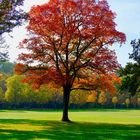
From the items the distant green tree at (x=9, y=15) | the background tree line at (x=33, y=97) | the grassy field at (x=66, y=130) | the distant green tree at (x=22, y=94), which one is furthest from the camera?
the background tree line at (x=33, y=97)

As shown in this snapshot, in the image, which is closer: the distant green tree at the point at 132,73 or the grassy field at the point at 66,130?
the grassy field at the point at 66,130

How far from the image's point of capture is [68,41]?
148 ft

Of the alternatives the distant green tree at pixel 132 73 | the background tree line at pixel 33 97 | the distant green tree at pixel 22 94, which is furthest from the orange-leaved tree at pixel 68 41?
the distant green tree at pixel 22 94

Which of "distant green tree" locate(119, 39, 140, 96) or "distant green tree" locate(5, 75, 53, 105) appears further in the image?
"distant green tree" locate(5, 75, 53, 105)

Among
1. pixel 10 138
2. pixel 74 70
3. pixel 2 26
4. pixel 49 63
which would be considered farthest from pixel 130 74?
pixel 10 138

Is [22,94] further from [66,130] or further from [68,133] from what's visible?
[68,133]

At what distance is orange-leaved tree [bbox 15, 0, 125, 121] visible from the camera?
45250mm

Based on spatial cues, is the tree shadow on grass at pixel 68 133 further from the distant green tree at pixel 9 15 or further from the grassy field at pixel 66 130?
the distant green tree at pixel 9 15

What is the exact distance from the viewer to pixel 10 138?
2323 cm

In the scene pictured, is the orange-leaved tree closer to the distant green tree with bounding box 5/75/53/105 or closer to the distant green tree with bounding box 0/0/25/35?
the distant green tree with bounding box 0/0/25/35

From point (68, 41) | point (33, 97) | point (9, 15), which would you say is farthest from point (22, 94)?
point (9, 15)

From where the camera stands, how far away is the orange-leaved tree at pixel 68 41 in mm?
45250

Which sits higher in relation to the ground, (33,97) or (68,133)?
(33,97)

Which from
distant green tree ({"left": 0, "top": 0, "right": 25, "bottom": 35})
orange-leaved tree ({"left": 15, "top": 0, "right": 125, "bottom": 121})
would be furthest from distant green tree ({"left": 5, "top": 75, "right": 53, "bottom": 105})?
distant green tree ({"left": 0, "top": 0, "right": 25, "bottom": 35})
